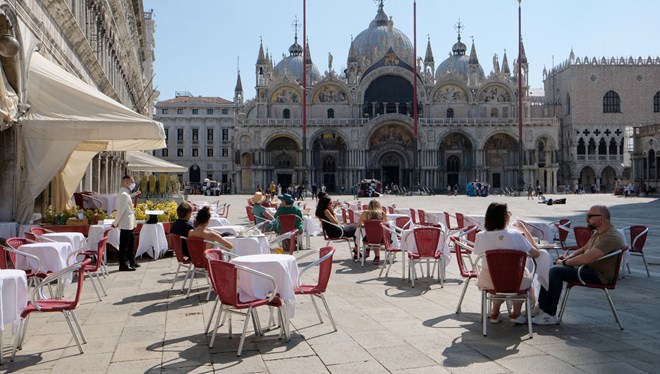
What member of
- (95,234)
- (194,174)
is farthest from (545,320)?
(194,174)

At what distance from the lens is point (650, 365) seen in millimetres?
5559

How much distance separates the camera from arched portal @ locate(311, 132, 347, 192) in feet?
210

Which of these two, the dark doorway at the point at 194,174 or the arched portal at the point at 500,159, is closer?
the arched portal at the point at 500,159

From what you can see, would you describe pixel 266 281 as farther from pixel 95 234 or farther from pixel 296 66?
pixel 296 66

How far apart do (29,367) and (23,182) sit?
7.92 m

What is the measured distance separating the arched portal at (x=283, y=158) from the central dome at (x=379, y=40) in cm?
1209

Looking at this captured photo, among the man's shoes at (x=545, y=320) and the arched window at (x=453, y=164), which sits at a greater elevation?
the arched window at (x=453, y=164)

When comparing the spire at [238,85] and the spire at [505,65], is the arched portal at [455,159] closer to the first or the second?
the spire at [505,65]

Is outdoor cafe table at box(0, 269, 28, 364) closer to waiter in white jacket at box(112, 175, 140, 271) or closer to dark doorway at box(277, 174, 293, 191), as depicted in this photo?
waiter in white jacket at box(112, 175, 140, 271)

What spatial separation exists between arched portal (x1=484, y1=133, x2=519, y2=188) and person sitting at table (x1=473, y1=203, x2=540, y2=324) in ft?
192

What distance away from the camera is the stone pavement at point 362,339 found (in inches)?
223

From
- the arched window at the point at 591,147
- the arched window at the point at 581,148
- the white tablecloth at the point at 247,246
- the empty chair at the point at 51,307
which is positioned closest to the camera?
the empty chair at the point at 51,307

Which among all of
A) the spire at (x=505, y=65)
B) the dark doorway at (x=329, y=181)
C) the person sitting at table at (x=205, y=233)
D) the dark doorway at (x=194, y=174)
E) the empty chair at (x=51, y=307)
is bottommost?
the empty chair at (x=51, y=307)

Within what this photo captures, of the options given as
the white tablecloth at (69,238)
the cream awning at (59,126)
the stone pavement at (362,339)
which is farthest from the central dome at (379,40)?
the stone pavement at (362,339)
